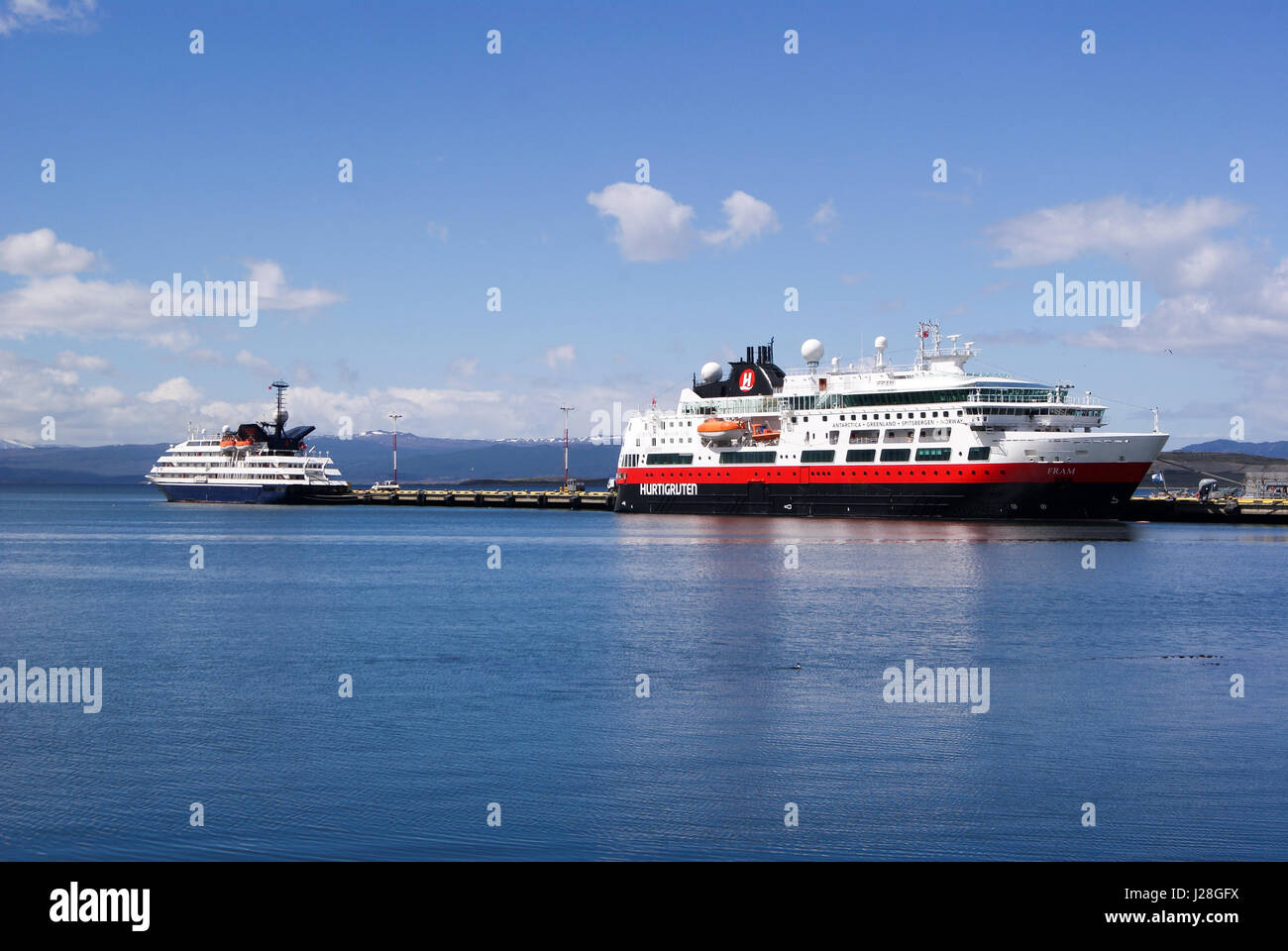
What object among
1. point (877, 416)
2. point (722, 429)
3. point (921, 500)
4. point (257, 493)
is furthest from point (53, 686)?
point (257, 493)

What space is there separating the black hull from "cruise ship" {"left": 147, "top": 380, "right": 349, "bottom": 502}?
53.7 meters

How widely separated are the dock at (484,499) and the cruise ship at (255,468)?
614 centimetres

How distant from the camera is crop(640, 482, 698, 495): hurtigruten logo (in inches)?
3890

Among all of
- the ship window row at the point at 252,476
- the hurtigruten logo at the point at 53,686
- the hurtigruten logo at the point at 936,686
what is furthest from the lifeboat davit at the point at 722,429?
the hurtigruten logo at the point at 53,686

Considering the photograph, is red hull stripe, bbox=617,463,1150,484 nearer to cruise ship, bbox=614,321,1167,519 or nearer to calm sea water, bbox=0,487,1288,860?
cruise ship, bbox=614,321,1167,519

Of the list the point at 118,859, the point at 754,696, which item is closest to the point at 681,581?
the point at 754,696

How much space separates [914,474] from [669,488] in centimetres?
2546

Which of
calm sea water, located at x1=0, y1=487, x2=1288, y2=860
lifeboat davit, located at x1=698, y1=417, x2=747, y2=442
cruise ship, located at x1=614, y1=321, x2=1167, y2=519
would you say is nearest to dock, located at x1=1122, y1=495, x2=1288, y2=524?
cruise ship, located at x1=614, y1=321, x2=1167, y2=519

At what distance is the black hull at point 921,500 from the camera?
76188mm

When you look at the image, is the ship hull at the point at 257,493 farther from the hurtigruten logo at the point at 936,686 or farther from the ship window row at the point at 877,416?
the hurtigruten logo at the point at 936,686
